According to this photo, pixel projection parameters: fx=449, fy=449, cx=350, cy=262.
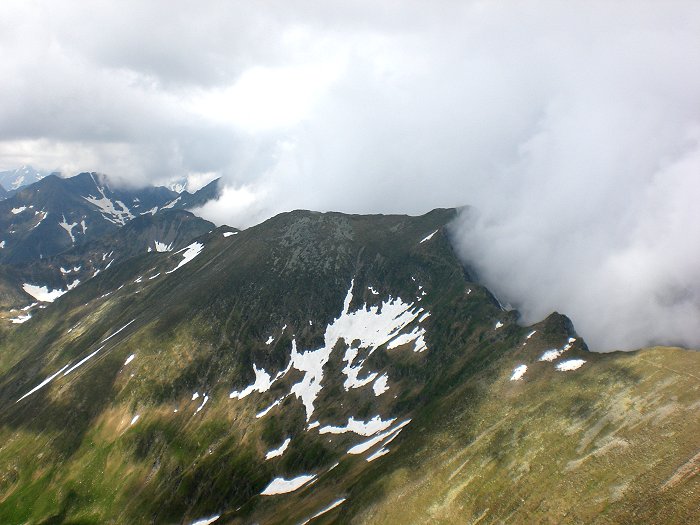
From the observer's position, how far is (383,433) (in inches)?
5335

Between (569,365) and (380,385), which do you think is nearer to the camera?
(569,365)

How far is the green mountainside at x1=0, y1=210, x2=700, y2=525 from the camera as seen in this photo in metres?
70.1

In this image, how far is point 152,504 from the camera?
14588cm

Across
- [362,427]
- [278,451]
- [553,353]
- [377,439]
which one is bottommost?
[377,439]

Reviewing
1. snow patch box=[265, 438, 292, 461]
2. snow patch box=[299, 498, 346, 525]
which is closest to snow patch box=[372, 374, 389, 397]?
snow patch box=[265, 438, 292, 461]

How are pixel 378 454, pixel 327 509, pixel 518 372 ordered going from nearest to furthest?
1. pixel 327 509
2. pixel 518 372
3. pixel 378 454

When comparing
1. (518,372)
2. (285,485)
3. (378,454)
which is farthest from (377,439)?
(518,372)

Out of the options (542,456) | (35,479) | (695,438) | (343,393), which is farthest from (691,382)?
(35,479)

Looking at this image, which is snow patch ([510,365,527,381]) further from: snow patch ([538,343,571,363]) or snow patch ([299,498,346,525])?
snow patch ([299,498,346,525])

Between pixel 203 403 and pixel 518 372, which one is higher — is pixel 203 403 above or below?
above

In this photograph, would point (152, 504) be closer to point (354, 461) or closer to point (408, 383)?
point (354, 461)

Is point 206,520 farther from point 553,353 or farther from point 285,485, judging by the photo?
point 553,353

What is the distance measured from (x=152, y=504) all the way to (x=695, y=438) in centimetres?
14974

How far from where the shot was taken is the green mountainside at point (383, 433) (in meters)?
70.1
